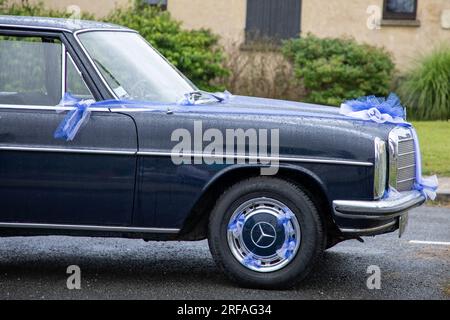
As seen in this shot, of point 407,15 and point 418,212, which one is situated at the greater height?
point 407,15

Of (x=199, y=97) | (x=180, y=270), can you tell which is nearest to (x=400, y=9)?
(x=199, y=97)

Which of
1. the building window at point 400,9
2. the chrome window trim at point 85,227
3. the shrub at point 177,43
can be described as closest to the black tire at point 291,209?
the chrome window trim at point 85,227

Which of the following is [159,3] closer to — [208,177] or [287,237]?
[208,177]

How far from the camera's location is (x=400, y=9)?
62.7ft

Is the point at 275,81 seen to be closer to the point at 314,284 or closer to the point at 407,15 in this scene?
the point at 407,15

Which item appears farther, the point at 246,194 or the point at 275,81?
the point at 275,81

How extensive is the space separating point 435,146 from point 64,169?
8.60 m

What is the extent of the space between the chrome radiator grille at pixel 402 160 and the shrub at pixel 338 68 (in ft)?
37.1

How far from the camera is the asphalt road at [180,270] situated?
6109 mm

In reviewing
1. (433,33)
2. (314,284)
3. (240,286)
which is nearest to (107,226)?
(240,286)

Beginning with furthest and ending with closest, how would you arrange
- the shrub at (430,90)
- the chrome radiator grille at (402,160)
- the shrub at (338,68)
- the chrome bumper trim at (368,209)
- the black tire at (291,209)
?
the shrub at (338,68), the shrub at (430,90), the chrome radiator grille at (402,160), the black tire at (291,209), the chrome bumper trim at (368,209)

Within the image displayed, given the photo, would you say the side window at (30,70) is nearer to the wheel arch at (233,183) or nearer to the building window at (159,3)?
the wheel arch at (233,183)

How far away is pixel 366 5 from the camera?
19.0 m
